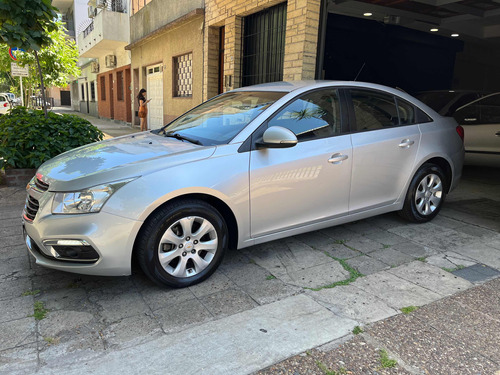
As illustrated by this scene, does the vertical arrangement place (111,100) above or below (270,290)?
above

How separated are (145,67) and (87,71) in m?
16.7

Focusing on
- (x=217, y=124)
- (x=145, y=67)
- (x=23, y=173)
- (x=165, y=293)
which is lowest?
(x=165, y=293)

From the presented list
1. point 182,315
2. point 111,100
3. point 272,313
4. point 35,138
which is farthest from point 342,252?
point 111,100

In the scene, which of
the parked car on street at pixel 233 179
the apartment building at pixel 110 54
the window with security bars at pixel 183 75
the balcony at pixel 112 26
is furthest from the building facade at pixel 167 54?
the parked car on street at pixel 233 179

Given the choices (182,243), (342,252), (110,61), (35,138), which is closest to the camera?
(182,243)

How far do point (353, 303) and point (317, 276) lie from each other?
1.62 feet

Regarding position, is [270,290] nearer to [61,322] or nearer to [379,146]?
[61,322]

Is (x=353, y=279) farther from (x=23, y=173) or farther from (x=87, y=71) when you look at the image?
(x=87, y=71)

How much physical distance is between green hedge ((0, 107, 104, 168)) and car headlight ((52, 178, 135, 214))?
11.9 ft

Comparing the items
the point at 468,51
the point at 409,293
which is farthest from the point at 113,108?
the point at 409,293

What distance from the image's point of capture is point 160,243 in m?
2.88

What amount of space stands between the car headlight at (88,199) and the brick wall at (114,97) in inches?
657

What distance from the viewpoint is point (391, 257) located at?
3.77 meters

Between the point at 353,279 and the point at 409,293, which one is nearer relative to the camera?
the point at 409,293
